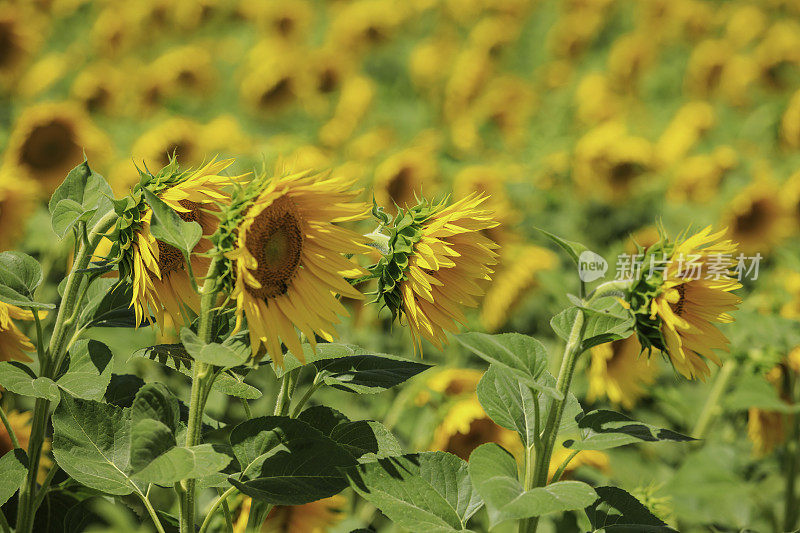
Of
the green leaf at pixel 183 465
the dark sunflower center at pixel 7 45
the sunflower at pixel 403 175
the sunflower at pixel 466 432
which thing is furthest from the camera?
the dark sunflower center at pixel 7 45

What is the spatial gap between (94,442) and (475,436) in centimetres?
98

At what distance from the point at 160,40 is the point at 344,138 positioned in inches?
87.8

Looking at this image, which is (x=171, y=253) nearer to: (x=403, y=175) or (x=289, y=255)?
(x=289, y=255)

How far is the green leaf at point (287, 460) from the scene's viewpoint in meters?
0.68

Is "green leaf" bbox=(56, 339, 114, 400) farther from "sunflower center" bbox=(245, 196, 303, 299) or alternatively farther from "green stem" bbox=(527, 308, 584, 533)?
"green stem" bbox=(527, 308, 584, 533)

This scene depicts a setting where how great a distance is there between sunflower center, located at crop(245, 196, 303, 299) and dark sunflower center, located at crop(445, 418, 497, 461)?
895 mm

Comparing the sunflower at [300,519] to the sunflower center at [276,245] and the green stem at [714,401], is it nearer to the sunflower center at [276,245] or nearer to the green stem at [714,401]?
the sunflower center at [276,245]

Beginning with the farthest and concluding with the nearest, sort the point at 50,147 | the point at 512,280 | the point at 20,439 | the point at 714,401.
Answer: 1. the point at 512,280
2. the point at 50,147
3. the point at 714,401
4. the point at 20,439

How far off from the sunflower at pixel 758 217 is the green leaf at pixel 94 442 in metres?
2.37

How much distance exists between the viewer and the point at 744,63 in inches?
165

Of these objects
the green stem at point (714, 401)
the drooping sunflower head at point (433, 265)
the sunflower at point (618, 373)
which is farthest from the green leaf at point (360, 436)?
the green stem at point (714, 401)

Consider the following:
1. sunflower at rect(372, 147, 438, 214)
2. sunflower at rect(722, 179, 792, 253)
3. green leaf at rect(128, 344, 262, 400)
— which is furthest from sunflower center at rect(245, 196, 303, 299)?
sunflower at rect(722, 179, 792, 253)

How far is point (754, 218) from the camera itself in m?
2.61

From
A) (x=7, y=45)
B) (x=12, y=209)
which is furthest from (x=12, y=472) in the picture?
(x=7, y=45)
